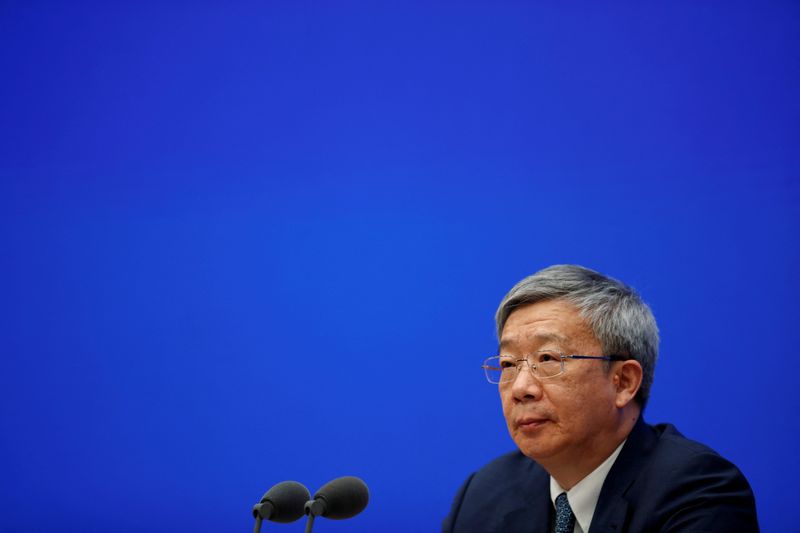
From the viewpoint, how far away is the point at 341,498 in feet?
5.84

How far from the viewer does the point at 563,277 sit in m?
2.45

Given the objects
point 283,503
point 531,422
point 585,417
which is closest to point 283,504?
point 283,503

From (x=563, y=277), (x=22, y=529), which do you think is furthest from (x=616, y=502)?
(x=22, y=529)

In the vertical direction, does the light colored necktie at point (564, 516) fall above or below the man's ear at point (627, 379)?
below

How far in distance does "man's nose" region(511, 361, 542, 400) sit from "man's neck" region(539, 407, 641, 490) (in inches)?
7.3

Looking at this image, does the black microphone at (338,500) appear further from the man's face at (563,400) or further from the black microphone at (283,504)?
the man's face at (563,400)

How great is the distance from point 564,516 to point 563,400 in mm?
328

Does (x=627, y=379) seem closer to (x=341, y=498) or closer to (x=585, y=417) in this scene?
(x=585, y=417)

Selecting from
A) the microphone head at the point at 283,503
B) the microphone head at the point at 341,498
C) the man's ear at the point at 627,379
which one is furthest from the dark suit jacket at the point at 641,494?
the microphone head at the point at 283,503

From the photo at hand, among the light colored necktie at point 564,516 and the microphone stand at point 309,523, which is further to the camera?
the light colored necktie at point 564,516

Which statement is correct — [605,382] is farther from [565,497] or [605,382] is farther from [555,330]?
[565,497]

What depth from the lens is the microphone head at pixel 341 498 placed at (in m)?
1.77

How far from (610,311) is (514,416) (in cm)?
40

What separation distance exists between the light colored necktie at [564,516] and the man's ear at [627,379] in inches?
12.1
